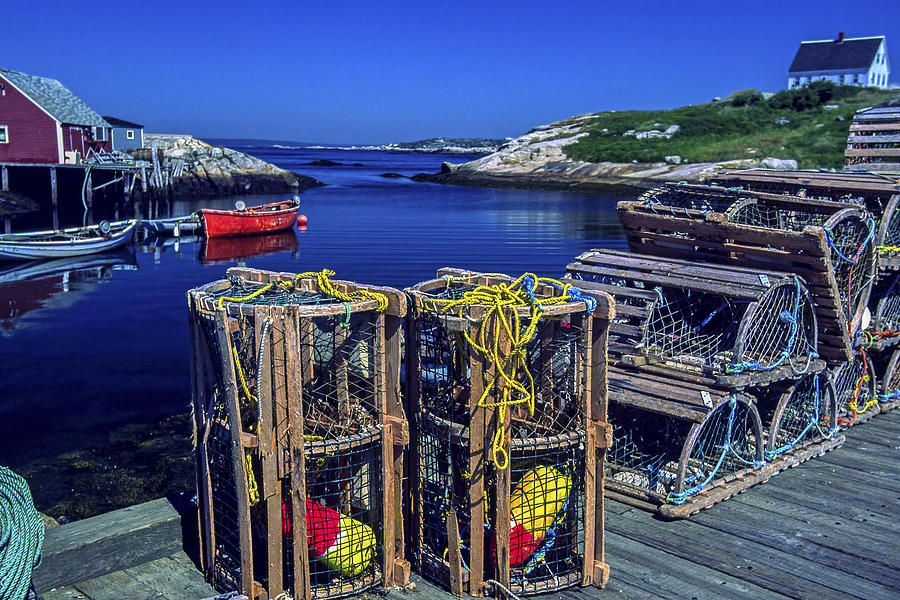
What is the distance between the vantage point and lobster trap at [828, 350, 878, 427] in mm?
7426

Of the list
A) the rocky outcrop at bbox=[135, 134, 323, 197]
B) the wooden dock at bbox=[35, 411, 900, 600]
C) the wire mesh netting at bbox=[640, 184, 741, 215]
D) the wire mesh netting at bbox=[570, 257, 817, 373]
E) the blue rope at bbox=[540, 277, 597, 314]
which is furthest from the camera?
the rocky outcrop at bbox=[135, 134, 323, 197]

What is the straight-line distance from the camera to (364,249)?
29.5m

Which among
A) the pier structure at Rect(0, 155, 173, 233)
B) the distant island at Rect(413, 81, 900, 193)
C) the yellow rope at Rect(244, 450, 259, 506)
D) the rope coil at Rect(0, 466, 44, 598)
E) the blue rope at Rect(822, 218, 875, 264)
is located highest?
the distant island at Rect(413, 81, 900, 193)

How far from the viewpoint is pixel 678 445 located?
627cm

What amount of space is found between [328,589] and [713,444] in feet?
10.3

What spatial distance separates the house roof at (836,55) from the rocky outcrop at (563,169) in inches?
911

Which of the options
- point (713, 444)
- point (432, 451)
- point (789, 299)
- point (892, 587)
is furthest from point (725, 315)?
point (432, 451)

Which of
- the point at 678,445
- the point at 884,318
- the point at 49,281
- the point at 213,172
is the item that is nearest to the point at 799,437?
the point at 678,445

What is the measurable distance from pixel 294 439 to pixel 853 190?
5.94 m

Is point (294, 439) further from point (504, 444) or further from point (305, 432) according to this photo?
point (504, 444)

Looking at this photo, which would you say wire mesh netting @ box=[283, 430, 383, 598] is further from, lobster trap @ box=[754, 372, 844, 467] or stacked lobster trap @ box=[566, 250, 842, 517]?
lobster trap @ box=[754, 372, 844, 467]

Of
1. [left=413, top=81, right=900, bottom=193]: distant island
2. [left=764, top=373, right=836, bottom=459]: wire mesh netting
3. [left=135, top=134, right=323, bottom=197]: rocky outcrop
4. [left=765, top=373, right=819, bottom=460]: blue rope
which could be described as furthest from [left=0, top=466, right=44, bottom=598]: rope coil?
[left=135, top=134, right=323, bottom=197]: rocky outcrop

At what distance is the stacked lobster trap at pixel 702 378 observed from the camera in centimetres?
564

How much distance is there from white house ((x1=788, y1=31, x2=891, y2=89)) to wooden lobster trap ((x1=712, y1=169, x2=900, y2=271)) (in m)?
83.5
